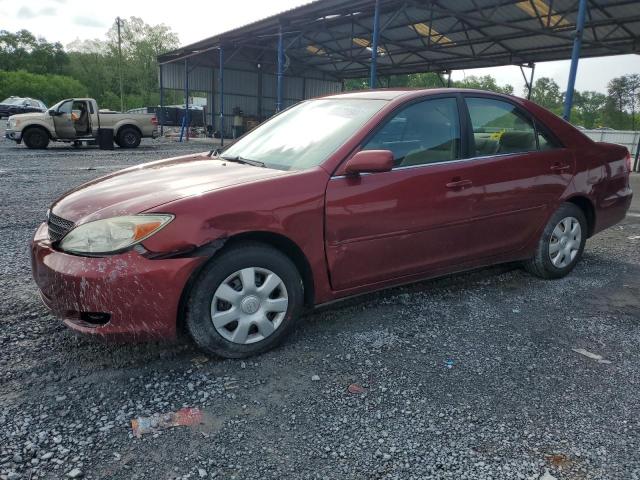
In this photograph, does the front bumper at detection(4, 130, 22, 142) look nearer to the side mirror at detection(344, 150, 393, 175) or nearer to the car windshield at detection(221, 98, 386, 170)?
the car windshield at detection(221, 98, 386, 170)

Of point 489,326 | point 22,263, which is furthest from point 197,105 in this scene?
point 489,326

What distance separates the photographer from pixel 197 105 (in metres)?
31.8

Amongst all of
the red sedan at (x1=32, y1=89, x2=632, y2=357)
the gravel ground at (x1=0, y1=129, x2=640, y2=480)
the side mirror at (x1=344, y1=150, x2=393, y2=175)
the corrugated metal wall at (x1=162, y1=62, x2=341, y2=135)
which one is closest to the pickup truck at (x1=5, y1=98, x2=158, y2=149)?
the corrugated metal wall at (x1=162, y1=62, x2=341, y2=135)

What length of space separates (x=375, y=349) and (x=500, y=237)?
5.06 feet

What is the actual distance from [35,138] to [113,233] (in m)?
15.9

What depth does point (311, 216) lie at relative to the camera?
9.20 ft

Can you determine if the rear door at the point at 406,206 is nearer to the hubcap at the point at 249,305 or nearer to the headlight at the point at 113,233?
the hubcap at the point at 249,305

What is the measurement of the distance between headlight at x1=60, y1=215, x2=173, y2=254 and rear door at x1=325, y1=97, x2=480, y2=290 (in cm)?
101

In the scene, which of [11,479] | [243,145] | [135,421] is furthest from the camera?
[243,145]

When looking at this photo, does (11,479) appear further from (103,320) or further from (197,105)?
(197,105)

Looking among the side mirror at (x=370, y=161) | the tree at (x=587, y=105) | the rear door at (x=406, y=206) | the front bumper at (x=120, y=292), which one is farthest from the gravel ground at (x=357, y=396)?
the tree at (x=587, y=105)

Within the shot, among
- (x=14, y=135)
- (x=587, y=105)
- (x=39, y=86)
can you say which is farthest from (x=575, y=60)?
(x=587, y=105)

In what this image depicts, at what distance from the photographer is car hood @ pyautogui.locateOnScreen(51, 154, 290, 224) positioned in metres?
2.59

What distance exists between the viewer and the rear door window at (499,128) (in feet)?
11.9
